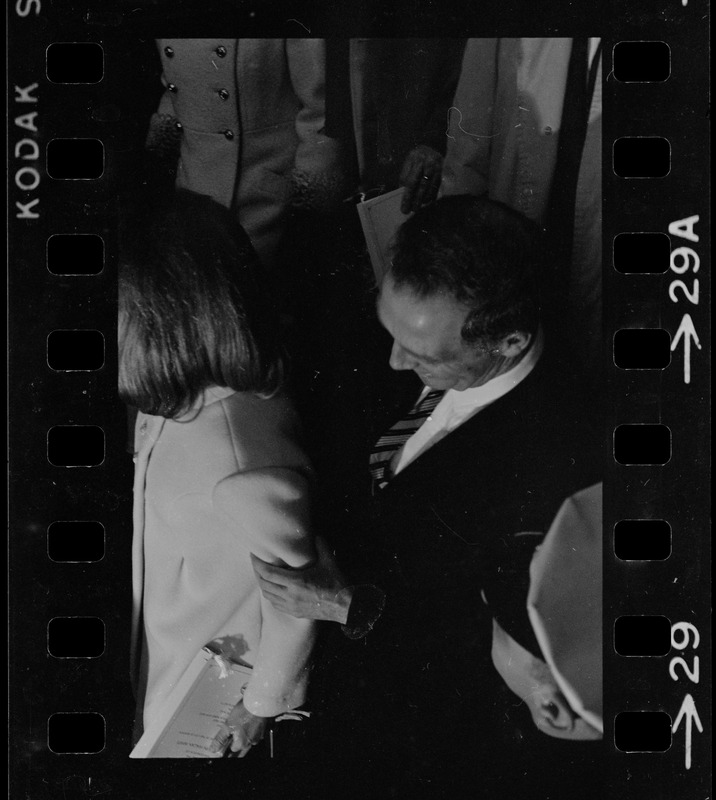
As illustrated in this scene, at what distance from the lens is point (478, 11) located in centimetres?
142

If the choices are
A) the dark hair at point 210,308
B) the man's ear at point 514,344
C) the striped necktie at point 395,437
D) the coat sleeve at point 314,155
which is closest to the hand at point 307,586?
the striped necktie at point 395,437

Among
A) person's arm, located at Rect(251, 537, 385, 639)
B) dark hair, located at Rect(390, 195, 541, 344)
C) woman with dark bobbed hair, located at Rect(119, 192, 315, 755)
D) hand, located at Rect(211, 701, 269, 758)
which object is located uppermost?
dark hair, located at Rect(390, 195, 541, 344)

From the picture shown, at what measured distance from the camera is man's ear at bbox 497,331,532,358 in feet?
4.56

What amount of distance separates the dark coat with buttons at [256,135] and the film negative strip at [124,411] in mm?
71

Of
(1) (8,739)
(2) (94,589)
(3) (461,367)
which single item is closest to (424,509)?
(3) (461,367)

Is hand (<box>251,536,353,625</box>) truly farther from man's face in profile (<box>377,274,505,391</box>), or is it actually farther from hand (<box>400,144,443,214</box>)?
hand (<box>400,144,443,214</box>)

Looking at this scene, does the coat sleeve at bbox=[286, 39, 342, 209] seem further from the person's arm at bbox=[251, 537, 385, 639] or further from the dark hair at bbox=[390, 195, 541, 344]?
the person's arm at bbox=[251, 537, 385, 639]

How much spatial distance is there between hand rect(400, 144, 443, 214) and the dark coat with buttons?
99 millimetres

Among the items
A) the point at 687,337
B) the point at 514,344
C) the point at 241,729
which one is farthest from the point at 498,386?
the point at 241,729

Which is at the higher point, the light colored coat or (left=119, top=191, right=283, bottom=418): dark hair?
(left=119, top=191, right=283, bottom=418): dark hair

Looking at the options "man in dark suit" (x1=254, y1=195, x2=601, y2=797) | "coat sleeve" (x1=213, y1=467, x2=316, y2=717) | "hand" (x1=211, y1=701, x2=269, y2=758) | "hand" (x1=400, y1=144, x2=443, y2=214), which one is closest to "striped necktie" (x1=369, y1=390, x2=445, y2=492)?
"man in dark suit" (x1=254, y1=195, x2=601, y2=797)

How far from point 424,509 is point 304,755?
0.39 meters

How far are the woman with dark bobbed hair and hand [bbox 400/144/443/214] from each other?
0.75ft

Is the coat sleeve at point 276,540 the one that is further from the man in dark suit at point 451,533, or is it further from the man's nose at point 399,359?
the man's nose at point 399,359
